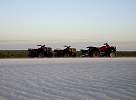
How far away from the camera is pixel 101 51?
3162cm

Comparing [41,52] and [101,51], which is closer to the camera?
[41,52]

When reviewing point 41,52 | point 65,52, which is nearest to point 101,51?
point 65,52

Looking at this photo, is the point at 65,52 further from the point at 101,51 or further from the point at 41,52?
the point at 101,51

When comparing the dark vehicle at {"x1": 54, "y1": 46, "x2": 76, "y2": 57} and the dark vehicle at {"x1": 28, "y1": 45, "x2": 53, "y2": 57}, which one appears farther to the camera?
the dark vehicle at {"x1": 54, "y1": 46, "x2": 76, "y2": 57}

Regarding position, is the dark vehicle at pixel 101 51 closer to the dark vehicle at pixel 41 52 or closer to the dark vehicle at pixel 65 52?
the dark vehicle at pixel 65 52

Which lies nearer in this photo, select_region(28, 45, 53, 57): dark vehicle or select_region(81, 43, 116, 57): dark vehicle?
select_region(28, 45, 53, 57): dark vehicle

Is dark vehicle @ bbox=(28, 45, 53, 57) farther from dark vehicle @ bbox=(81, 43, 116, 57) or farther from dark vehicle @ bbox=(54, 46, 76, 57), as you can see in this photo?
dark vehicle @ bbox=(81, 43, 116, 57)

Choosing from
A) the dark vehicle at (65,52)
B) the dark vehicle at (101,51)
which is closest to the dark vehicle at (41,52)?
the dark vehicle at (65,52)

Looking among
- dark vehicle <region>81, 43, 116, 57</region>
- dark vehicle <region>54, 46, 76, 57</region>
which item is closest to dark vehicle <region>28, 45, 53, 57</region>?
dark vehicle <region>54, 46, 76, 57</region>

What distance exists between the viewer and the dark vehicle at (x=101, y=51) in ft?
102

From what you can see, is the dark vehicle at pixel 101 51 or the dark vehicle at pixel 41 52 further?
the dark vehicle at pixel 101 51

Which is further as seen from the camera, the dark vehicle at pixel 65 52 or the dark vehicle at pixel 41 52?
the dark vehicle at pixel 65 52

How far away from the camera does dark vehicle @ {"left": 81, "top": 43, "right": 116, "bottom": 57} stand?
31.1 metres

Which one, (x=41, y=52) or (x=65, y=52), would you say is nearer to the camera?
(x=41, y=52)
